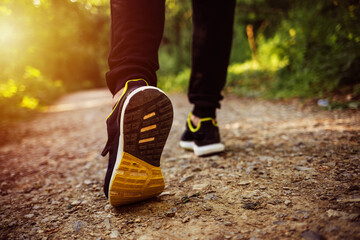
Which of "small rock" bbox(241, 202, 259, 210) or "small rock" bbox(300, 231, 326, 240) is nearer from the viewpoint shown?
"small rock" bbox(300, 231, 326, 240)

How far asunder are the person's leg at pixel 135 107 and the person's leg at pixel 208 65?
19.1 inches

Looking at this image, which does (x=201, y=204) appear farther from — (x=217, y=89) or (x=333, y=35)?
(x=333, y=35)

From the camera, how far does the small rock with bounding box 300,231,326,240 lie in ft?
2.17

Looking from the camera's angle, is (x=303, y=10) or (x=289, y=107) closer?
(x=289, y=107)

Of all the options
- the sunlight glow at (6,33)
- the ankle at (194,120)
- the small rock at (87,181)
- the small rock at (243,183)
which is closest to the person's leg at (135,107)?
the small rock at (243,183)

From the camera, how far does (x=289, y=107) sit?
2.78 meters

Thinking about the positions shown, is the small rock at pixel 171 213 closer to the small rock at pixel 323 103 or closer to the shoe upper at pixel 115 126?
the shoe upper at pixel 115 126

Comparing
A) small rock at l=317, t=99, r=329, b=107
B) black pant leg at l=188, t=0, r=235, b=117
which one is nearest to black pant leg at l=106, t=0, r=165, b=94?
black pant leg at l=188, t=0, r=235, b=117

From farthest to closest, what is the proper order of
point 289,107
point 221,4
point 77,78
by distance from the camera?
1. point 77,78
2. point 289,107
3. point 221,4

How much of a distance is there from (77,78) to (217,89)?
65.0 ft

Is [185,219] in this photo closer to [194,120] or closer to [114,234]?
[114,234]

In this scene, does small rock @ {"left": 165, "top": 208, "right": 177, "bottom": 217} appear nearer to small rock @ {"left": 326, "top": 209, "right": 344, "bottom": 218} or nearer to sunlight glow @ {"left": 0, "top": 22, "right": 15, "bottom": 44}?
small rock @ {"left": 326, "top": 209, "right": 344, "bottom": 218}

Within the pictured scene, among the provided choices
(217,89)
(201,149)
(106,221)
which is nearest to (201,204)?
(106,221)

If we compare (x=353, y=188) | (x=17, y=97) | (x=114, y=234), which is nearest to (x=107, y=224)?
(x=114, y=234)
